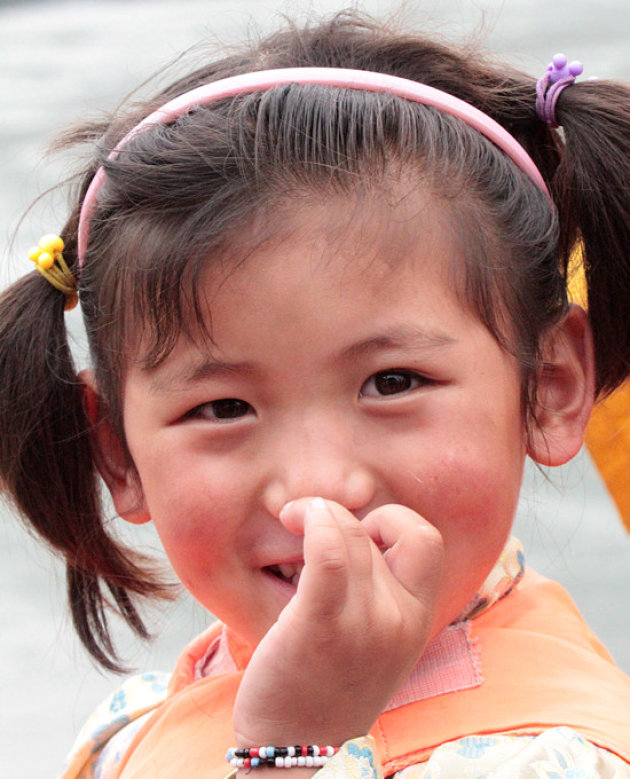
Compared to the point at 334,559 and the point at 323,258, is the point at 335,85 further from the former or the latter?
the point at 334,559

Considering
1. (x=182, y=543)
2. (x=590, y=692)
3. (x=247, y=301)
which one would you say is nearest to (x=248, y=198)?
(x=247, y=301)

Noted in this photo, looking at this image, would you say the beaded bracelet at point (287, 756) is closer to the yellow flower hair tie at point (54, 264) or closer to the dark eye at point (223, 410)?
the dark eye at point (223, 410)

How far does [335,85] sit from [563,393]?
0.42m

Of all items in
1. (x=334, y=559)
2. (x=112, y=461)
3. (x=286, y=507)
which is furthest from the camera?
(x=112, y=461)

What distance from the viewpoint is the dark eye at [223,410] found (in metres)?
1.25

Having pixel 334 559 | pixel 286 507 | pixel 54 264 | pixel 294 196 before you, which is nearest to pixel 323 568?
pixel 334 559

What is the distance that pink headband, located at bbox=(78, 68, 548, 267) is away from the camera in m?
1.35

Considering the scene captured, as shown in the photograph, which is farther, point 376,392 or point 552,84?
point 552,84

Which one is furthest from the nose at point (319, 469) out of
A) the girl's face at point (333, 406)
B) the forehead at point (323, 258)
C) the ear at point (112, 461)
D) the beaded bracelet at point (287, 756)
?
the ear at point (112, 461)

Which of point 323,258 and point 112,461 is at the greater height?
point 323,258

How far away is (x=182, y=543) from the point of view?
1.28 meters

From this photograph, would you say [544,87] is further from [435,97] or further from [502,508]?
[502,508]

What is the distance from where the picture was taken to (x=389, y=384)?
1.23m

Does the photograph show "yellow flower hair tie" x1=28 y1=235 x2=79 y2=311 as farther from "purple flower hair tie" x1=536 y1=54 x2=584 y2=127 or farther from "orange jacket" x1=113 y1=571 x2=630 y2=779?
"purple flower hair tie" x1=536 y1=54 x2=584 y2=127
